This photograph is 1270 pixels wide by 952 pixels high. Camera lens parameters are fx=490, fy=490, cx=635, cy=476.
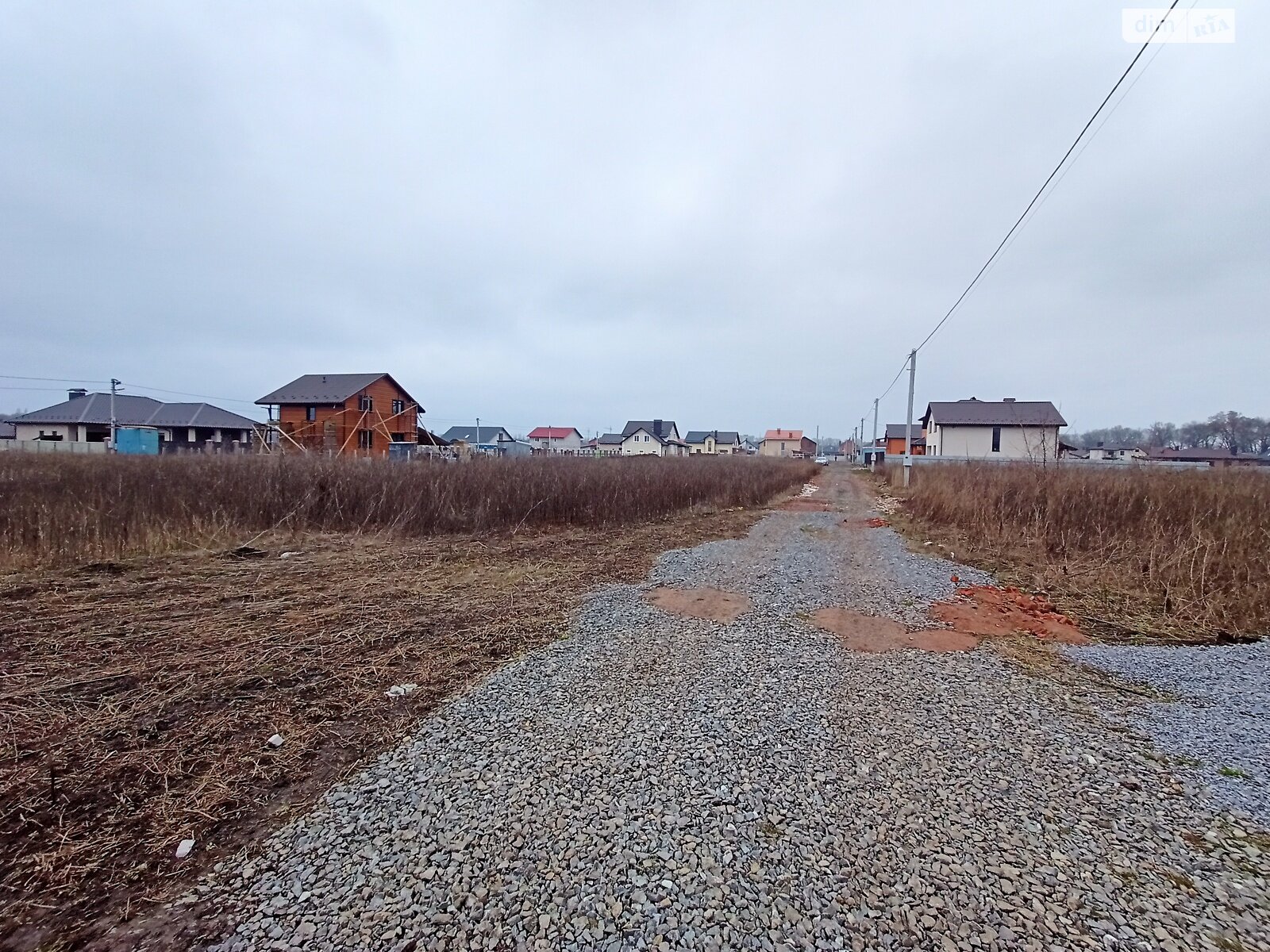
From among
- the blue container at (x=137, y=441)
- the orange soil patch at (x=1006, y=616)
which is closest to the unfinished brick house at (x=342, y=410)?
the blue container at (x=137, y=441)

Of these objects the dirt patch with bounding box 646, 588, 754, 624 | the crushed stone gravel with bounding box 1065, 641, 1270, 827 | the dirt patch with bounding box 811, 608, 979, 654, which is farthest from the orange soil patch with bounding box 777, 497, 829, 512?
the crushed stone gravel with bounding box 1065, 641, 1270, 827

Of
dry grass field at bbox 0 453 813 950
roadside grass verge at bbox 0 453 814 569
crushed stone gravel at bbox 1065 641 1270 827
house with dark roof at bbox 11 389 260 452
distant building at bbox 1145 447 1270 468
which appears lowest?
crushed stone gravel at bbox 1065 641 1270 827

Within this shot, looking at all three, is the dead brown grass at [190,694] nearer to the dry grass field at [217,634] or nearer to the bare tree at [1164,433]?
the dry grass field at [217,634]

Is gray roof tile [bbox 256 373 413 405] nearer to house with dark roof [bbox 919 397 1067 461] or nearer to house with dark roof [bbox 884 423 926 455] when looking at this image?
house with dark roof [bbox 919 397 1067 461]

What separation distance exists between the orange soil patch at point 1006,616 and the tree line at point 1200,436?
52474mm

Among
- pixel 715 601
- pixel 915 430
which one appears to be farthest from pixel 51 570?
pixel 915 430

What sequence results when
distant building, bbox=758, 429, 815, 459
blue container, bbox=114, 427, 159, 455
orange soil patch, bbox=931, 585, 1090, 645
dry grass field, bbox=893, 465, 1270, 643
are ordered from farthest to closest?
distant building, bbox=758, 429, 815, 459
blue container, bbox=114, 427, 159, 455
dry grass field, bbox=893, 465, 1270, 643
orange soil patch, bbox=931, 585, 1090, 645

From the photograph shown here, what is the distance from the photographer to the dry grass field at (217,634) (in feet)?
6.91

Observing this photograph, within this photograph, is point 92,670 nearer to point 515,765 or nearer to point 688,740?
point 515,765

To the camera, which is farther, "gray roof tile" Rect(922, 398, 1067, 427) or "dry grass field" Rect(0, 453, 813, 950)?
"gray roof tile" Rect(922, 398, 1067, 427)

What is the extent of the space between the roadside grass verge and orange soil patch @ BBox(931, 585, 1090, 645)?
7485 millimetres

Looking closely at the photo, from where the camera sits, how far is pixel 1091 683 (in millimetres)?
3875

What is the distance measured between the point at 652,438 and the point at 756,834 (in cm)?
7025

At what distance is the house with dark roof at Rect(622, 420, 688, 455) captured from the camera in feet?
236
